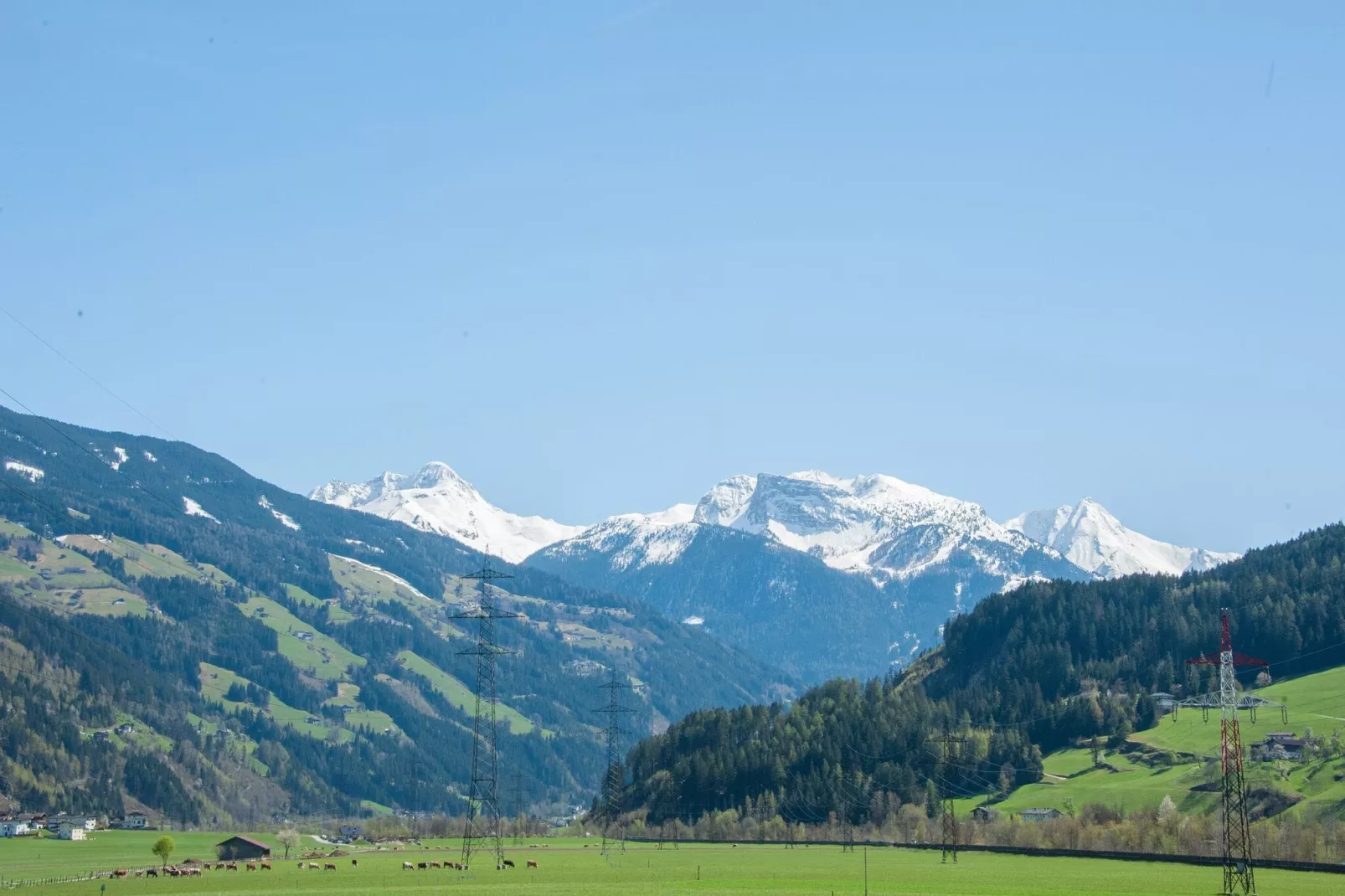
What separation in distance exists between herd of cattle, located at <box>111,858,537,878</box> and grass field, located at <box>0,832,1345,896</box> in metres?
2.27

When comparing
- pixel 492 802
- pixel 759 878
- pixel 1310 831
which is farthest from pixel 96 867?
pixel 1310 831

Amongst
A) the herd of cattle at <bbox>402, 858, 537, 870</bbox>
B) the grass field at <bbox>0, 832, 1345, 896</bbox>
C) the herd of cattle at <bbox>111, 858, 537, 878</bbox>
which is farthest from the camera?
the herd of cattle at <bbox>402, 858, 537, 870</bbox>

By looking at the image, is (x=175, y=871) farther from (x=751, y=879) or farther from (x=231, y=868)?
(x=751, y=879)

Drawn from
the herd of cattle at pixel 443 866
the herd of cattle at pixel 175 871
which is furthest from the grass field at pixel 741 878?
the herd of cattle at pixel 175 871

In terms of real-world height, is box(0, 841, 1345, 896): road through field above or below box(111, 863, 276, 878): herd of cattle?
above

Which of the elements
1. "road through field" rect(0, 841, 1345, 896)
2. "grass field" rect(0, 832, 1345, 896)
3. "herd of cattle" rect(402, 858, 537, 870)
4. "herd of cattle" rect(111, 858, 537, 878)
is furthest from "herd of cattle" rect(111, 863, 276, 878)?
"herd of cattle" rect(402, 858, 537, 870)

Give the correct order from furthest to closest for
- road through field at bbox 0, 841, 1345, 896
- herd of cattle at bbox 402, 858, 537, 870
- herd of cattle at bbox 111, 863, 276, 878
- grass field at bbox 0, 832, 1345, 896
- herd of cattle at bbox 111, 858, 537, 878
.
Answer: herd of cattle at bbox 402, 858, 537, 870 < herd of cattle at bbox 111, 858, 537, 878 < herd of cattle at bbox 111, 863, 276, 878 < grass field at bbox 0, 832, 1345, 896 < road through field at bbox 0, 841, 1345, 896

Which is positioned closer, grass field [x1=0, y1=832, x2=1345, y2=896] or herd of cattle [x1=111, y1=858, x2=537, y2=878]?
grass field [x1=0, y1=832, x2=1345, y2=896]

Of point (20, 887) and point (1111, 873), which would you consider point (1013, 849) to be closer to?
point (1111, 873)

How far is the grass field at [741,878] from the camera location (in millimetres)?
121438

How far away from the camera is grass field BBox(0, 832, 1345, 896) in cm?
12144

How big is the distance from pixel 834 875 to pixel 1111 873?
25507 mm

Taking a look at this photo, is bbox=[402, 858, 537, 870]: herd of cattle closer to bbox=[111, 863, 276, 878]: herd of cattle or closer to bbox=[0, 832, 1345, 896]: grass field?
bbox=[0, 832, 1345, 896]: grass field

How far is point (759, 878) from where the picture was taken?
142250 mm
